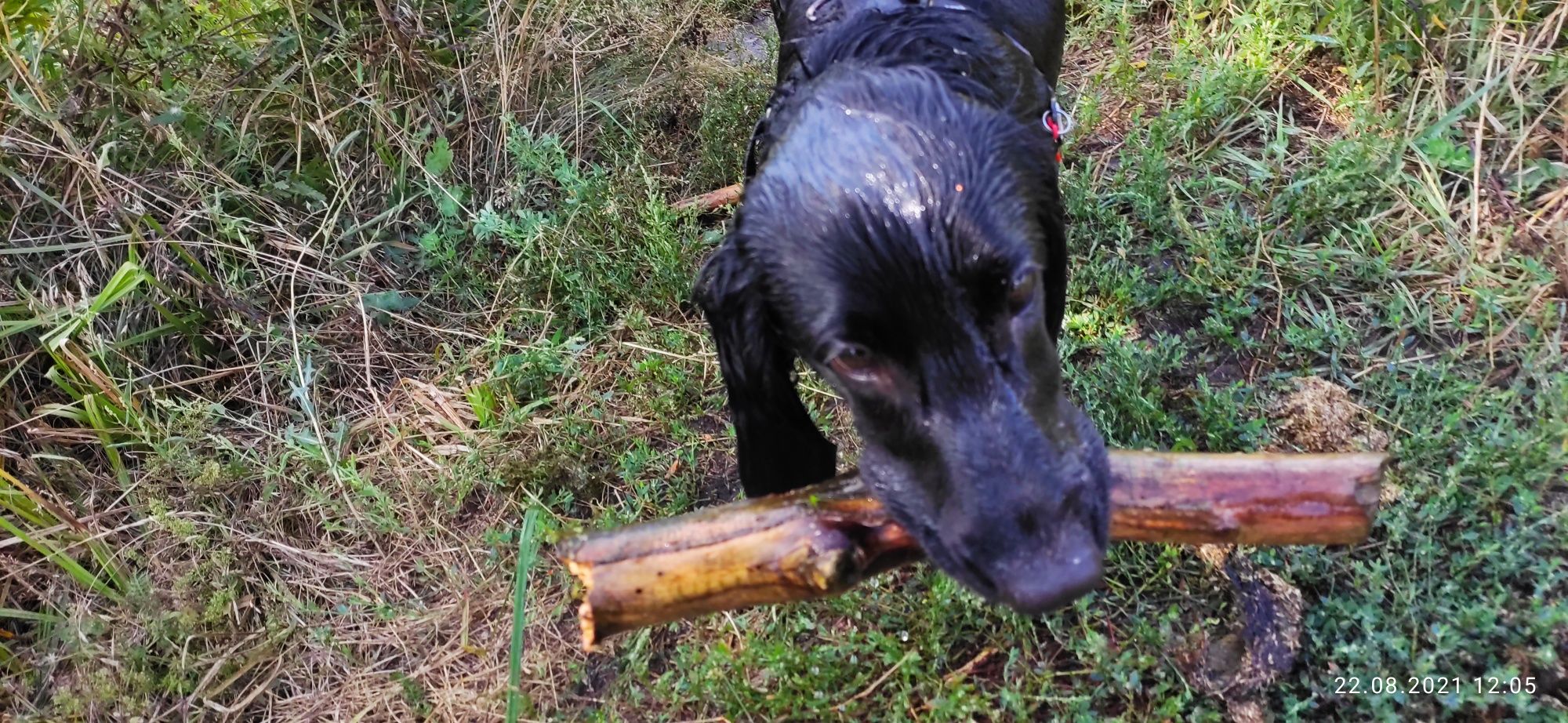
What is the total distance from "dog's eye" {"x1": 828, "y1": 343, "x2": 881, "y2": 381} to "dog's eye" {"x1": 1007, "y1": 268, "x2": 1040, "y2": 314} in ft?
0.94

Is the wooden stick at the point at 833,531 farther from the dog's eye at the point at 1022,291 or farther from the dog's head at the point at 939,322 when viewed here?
the dog's eye at the point at 1022,291

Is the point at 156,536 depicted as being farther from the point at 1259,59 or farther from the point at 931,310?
the point at 1259,59

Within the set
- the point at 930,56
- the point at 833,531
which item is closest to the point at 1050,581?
the point at 833,531

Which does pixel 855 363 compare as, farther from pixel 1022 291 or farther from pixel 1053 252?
pixel 1053 252

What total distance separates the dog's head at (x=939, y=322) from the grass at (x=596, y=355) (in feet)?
2.81

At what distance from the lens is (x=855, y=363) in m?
1.89

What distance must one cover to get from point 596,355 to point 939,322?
2.28 m

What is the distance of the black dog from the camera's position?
5.57 feet

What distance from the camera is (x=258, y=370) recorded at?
390cm

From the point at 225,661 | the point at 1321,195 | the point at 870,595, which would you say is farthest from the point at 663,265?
the point at 1321,195

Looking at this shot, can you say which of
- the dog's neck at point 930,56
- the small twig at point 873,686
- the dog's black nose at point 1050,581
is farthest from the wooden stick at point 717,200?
the dog's black nose at point 1050,581

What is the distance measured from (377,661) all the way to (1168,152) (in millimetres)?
3558

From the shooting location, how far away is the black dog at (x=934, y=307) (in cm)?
170

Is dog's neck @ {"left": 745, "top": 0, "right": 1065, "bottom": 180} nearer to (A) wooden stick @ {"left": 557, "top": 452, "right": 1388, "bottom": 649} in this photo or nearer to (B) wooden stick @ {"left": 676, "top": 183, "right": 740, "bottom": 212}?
(A) wooden stick @ {"left": 557, "top": 452, "right": 1388, "bottom": 649}
